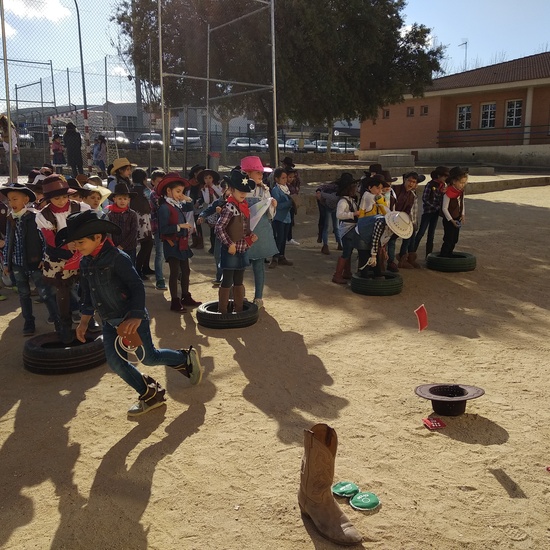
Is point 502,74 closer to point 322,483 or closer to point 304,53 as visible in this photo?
point 304,53

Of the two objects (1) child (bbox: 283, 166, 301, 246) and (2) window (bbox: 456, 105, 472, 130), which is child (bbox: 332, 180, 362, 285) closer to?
(1) child (bbox: 283, 166, 301, 246)

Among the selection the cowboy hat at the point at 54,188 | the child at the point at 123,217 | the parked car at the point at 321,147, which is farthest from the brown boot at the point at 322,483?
the parked car at the point at 321,147

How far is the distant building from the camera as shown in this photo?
97.5ft

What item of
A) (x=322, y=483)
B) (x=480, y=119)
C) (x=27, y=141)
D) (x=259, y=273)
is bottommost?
(x=322, y=483)

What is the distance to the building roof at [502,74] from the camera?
29.5 meters

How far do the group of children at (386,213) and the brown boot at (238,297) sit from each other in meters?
2.07

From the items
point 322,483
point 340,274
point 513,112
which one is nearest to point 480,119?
point 513,112

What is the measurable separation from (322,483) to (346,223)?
17.7 feet

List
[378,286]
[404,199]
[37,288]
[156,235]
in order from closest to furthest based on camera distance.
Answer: [37,288] < [156,235] < [378,286] < [404,199]

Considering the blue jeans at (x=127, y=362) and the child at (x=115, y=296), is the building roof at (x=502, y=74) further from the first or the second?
the child at (x=115, y=296)

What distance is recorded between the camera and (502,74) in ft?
103

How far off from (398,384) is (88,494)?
263 centimetres

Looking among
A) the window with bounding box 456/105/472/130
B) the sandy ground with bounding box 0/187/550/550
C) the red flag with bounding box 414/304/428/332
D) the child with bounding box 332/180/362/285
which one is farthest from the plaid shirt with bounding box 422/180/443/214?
the window with bounding box 456/105/472/130

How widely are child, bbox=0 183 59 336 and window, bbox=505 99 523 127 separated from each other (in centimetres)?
3101
